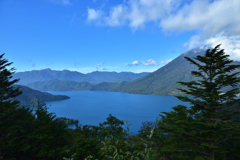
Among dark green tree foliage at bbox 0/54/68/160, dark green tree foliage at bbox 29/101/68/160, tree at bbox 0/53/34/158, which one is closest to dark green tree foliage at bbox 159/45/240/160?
dark green tree foliage at bbox 29/101/68/160

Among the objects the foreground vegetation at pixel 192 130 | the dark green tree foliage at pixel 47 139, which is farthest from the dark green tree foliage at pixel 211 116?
the dark green tree foliage at pixel 47 139

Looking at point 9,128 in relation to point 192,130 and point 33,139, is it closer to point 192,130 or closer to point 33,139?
point 33,139

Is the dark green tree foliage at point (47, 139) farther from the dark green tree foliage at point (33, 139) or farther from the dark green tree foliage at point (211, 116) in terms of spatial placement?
the dark green tree foliage at point (211, 116)

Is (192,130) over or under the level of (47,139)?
over

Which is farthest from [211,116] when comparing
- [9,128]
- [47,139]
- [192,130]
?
[9,128]

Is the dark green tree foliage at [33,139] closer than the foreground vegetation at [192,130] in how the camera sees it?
No

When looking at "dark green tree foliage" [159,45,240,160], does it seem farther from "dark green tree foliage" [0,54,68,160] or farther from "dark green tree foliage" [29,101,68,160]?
"dark green tree foliage" [0,54,68,160]

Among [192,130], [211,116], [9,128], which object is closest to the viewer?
[192,130]

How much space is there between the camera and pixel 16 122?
1989 centimetres

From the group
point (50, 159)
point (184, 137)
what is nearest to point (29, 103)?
point (50, 159)

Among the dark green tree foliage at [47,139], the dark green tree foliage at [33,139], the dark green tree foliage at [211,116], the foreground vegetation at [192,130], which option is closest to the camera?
the dark green tree foliage at [211,116]

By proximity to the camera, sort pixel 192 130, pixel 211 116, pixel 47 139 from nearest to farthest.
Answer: pixel 192 130 < pixel 211 116 < pixel 47 139

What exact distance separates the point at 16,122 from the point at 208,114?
86.7ft

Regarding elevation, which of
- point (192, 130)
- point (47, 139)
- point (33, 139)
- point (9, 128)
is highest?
point (192, 130)
